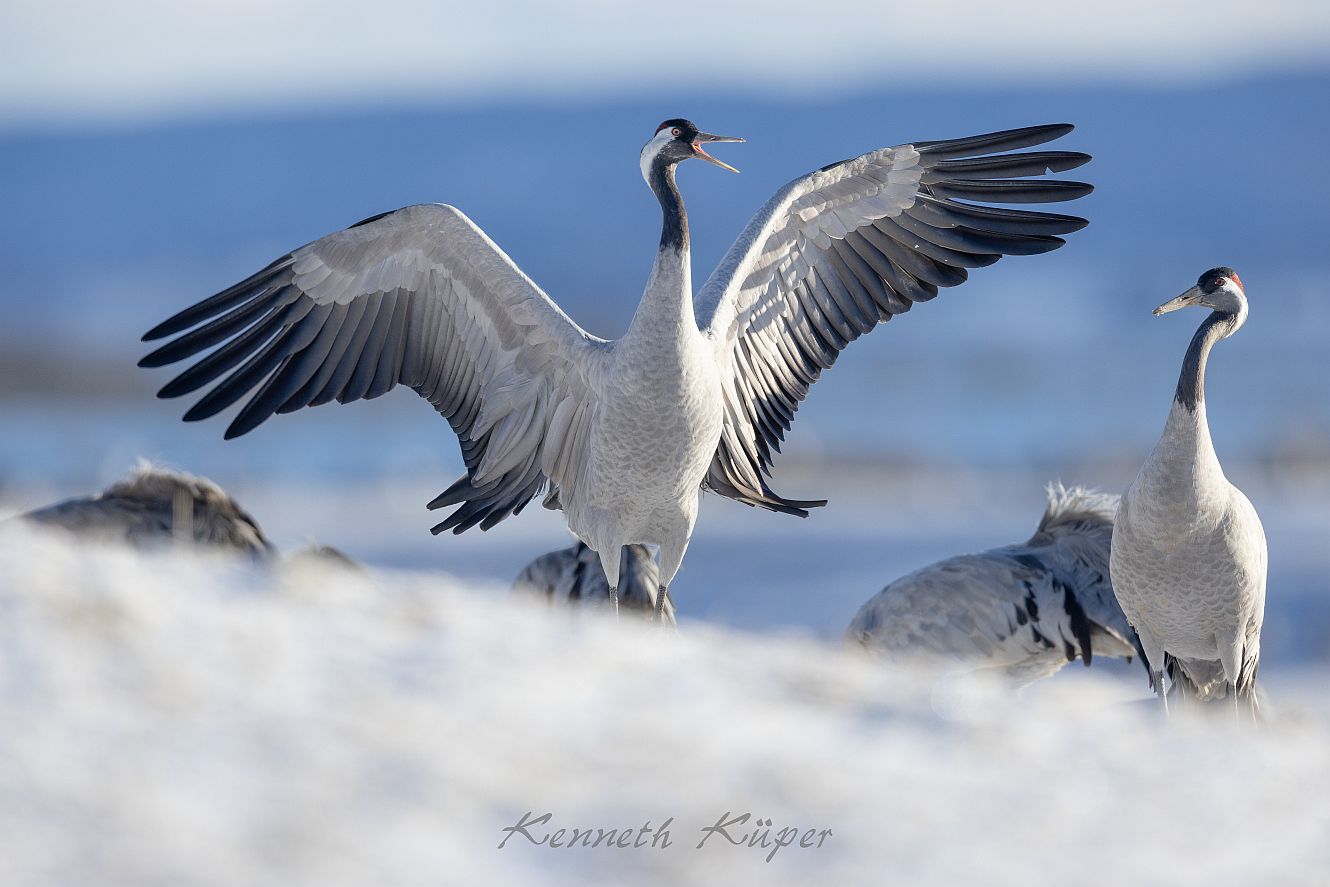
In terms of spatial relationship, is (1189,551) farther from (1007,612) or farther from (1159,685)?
(1007,612)

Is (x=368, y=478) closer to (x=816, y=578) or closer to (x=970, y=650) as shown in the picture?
(x=816, y=578)

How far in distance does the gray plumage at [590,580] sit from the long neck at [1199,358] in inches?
78.4

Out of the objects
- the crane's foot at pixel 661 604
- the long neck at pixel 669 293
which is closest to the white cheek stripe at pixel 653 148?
the long neck at pixel 669 293

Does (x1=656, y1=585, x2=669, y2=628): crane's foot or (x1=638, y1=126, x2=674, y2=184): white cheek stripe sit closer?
(x1=638, y1=126, x2=674, y2=184): white cheek stripe

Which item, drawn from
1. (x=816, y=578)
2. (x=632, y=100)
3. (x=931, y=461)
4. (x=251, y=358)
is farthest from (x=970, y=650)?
(x=632, y=100)

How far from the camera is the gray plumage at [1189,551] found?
556 centimetres

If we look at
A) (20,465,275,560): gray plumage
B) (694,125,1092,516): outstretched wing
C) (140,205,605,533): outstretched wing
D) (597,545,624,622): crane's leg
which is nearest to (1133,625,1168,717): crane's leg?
(694,125,1092,516): outstretched wing

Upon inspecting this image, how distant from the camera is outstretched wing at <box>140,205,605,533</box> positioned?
5824mm

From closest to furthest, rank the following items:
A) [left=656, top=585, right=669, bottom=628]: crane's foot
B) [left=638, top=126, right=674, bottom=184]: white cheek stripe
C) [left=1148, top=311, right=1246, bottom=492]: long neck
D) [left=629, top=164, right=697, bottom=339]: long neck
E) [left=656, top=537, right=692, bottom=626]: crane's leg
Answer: [left=629, top=164, right=697, bottom=339]: long neck → [left=1148, top=311, right=1246, bottom=492]: long neck → [left=638, top=126, right=674, bottom=184]: white cheek stripe → [left=656, top=537, right=692, bottom=626]: crane's leg → [left=656, top=585, right=669, bottom=628]: crane's foot

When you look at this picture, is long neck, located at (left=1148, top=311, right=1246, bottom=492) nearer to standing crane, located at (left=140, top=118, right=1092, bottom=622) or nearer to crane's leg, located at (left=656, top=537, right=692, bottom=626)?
standing crane, located at (left=140, top=118, right=1092, bottom=622)

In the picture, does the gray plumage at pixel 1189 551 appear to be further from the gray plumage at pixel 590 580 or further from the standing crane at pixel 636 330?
the gray plumage at pixel 590 580

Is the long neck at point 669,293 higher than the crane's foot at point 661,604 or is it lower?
higher

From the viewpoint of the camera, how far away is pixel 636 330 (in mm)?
5469

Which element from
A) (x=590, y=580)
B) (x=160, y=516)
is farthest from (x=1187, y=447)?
(x=160, y=516)
